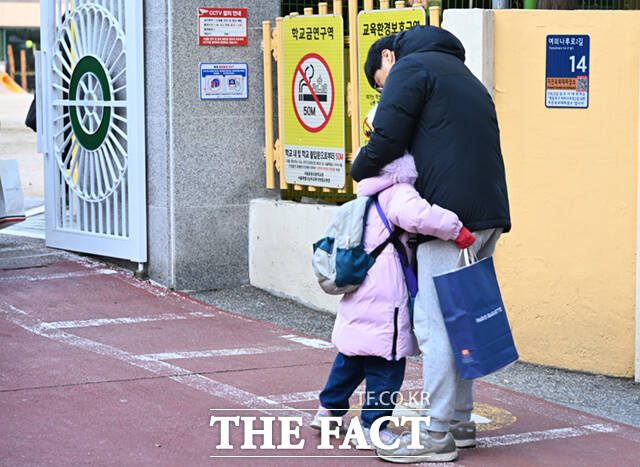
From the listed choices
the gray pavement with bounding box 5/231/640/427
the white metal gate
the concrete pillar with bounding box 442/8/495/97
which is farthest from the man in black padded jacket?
the white metal gate

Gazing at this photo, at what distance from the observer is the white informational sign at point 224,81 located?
365 inches

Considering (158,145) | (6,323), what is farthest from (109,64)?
(6,323)

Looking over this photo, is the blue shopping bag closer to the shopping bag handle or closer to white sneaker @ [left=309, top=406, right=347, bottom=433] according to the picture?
the shopping bag handle

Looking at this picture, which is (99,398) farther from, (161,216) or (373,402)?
(161,216)

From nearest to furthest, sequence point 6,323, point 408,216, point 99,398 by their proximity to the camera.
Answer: point 408,216, point 99,398, point 6,323

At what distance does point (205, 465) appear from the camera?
16.6ft

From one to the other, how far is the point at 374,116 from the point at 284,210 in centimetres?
408

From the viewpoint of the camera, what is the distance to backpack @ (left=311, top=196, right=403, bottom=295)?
16.7ft

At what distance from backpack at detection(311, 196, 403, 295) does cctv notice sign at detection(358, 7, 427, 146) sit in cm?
255

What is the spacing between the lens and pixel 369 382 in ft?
17.0

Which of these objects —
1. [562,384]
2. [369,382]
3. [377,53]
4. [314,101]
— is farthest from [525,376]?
[314,101]

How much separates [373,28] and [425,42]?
3.00m

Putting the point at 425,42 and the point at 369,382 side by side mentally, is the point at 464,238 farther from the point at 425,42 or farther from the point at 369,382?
the point at 425,42

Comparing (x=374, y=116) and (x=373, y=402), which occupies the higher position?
(x=374, y=116)
